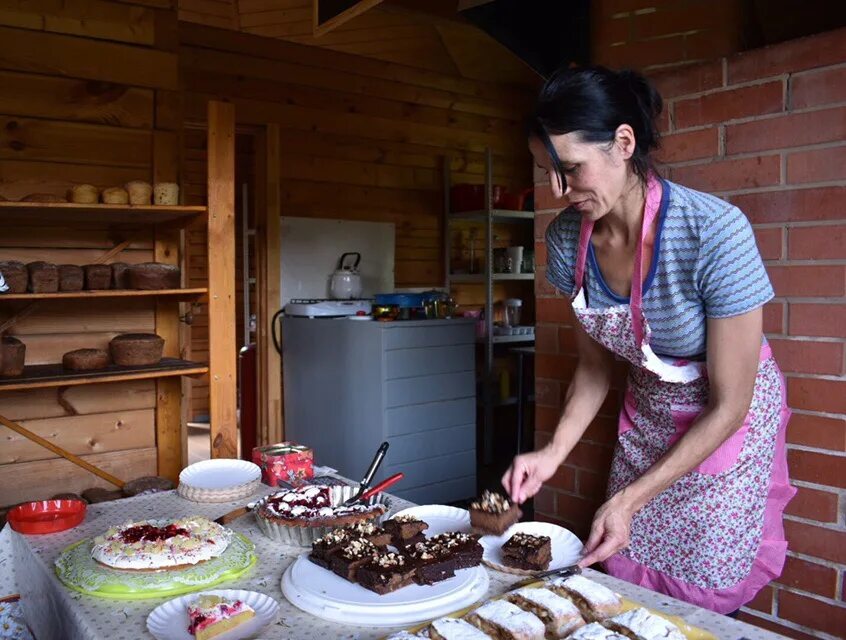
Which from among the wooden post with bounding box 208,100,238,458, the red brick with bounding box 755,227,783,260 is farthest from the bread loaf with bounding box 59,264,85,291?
the red brick with bounding box 755,227,783,260

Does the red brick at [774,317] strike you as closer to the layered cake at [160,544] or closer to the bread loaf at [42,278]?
the layered cake at [160,544]

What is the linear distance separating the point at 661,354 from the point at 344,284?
3490 mm

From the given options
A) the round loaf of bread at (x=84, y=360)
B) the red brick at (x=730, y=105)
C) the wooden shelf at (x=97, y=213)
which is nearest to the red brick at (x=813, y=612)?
the red brick at (x=730, y=105)

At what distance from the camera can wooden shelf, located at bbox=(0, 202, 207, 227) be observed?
251 centimetres

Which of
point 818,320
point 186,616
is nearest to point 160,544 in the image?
point 186,616

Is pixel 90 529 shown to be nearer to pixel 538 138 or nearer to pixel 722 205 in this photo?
pixel 538 138

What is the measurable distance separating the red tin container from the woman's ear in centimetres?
115

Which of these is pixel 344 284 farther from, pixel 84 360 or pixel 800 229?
pixel 800 229

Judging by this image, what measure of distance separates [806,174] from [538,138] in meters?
0.75

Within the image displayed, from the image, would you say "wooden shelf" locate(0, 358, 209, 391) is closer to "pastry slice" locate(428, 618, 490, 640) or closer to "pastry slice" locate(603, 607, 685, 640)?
"pastry slice" locate(428, 618, 490, 640)

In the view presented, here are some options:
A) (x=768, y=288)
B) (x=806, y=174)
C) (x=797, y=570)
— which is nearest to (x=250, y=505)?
(x=768, y=288)

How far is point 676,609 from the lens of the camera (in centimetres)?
123

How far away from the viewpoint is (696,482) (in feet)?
5.31

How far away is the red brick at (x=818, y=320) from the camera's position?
68.7 inches
